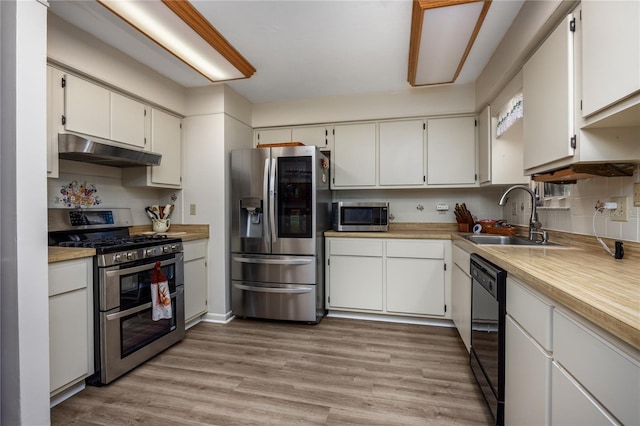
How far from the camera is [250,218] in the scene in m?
3.06

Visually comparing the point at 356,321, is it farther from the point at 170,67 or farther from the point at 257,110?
the point at 170,67

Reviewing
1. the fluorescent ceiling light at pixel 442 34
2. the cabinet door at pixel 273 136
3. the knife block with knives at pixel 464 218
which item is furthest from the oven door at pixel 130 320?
the knife block with knives at pixel 464 218

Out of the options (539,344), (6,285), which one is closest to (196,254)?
(6,285)

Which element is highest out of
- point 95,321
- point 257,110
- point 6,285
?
point 257,110

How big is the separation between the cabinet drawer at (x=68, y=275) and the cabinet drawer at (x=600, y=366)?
2.37 meters

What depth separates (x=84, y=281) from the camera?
185 cm

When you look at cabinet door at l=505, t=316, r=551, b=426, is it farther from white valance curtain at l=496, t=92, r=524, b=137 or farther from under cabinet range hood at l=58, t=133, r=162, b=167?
under cabinet range hood at l=58, t=133, r=162, b=167

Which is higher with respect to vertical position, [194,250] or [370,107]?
[370,107]

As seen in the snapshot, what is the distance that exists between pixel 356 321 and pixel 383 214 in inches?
44.5

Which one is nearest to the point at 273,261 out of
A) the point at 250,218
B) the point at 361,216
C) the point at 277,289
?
the point at 277,289

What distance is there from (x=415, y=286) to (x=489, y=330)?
1275 mm

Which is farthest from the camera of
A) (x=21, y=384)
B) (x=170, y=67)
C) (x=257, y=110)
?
(x=257, y=110)

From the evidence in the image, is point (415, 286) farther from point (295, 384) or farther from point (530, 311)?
point (530, 311)

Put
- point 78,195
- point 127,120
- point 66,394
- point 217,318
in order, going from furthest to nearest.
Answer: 1. point 217,318
2. point 127,120
3. point 78,195
4. point 66,394
